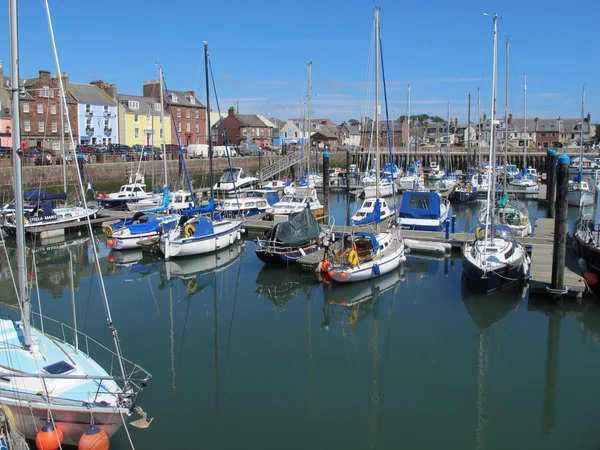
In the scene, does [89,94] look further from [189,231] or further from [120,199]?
[189,231]

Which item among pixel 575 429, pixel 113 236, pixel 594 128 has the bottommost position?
pixel 575 429

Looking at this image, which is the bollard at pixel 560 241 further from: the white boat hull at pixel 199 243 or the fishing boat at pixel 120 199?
the fishing boat at pixel 120 199

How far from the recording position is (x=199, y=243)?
27.9 meters

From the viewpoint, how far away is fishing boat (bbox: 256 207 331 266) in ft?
83.5

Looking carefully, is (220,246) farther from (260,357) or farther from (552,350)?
(552,350)

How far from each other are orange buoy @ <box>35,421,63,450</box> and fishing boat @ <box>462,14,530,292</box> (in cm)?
1538

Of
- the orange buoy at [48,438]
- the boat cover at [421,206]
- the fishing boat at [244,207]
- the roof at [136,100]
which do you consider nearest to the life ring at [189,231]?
the fishing boat at [244,207]

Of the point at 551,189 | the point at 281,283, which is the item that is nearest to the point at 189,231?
the point at 281,283

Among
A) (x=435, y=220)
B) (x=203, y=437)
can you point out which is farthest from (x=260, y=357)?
(x=435, y=220)

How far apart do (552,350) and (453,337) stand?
282cm

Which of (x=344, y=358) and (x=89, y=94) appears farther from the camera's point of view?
(x=89, y=94)

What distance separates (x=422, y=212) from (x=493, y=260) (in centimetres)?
1036

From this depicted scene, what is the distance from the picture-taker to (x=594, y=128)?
403ft

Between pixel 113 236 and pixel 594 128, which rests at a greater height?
pixel 594 128
